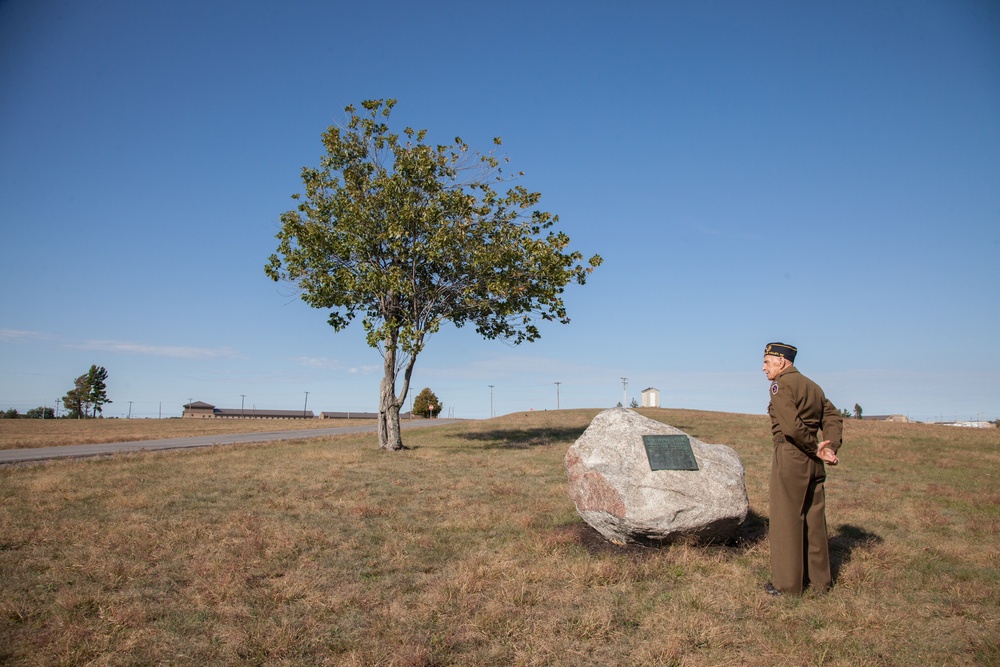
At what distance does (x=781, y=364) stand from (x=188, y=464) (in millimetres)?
15917

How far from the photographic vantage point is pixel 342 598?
593cm

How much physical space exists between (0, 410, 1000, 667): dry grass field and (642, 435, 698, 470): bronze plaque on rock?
3.46 feet

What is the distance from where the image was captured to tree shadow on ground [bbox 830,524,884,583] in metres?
7.34

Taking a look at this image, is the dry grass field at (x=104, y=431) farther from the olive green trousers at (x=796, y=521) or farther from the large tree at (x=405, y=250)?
the olive green trousers at (x=796, y=521)

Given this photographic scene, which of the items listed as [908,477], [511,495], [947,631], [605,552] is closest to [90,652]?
[605,552]

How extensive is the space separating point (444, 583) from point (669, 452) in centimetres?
343

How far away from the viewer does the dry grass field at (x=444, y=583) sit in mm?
4852

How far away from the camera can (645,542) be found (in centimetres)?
786

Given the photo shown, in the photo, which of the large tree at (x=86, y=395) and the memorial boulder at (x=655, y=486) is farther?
the large tree at (x=86, y=395)

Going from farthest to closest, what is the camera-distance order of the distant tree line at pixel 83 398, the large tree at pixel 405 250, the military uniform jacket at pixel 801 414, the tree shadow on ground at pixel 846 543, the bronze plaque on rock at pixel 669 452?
the distant tree line at pixel 83 398, the large tree at pixel 405 250, the bronze plaque on rock at pixel 669 452, the tree shadow on ground at pixel 846 543, the military uniform jacket at pixel 801 414

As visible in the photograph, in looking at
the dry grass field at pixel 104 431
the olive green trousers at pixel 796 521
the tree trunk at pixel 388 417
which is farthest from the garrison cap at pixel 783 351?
the dry grass field at pixel 104 431

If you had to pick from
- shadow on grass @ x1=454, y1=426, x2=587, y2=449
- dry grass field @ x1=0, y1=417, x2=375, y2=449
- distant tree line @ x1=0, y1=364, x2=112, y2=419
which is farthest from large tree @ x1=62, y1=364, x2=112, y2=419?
shadow on grass @ x1=454, y1=426, x2=587, y2=449

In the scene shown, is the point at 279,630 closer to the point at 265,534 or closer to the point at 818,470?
the point at 265,534

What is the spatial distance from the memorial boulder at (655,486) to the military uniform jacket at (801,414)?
1.65 meters
